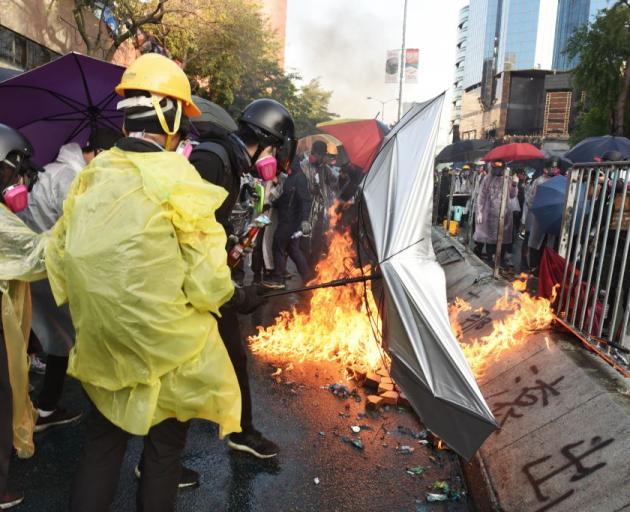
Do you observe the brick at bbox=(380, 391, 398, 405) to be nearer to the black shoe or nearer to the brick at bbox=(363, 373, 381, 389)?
the brick at bbox=(363, 373, 381, 389)

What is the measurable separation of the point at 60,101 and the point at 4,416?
266 cm

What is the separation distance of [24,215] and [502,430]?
3.78 m

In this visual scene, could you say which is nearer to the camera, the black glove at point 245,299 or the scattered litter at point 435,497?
the black glove at point 245,299

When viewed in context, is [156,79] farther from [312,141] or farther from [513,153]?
[513,153]

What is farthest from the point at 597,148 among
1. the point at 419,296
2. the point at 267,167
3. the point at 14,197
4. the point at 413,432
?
the point at 14,197

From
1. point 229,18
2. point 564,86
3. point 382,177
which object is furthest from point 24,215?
point 564,86

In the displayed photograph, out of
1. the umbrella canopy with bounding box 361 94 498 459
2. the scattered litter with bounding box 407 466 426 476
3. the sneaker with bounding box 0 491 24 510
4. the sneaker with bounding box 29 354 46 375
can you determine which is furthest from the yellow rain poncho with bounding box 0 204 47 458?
the scattered litter with bounding box 407 466 426 476

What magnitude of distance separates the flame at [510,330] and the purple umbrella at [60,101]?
380 cm

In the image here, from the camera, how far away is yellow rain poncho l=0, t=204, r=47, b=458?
257 cm

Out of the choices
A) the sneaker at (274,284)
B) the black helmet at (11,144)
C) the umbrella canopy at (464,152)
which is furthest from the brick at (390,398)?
the umbrella canopy at (464,152)

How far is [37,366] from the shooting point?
4770 mm

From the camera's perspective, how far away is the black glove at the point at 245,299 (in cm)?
260

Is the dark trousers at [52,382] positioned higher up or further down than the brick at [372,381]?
higher up

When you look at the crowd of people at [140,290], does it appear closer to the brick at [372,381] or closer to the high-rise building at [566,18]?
the brick at [372,381]
